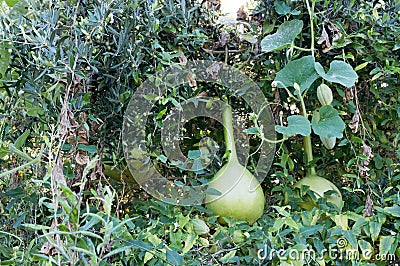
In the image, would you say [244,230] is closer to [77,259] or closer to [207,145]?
[207,145]

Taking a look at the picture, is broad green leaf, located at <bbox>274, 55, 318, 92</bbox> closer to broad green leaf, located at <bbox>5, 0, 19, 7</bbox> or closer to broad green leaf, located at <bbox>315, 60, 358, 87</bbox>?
broad green leaf, located at <bbox>315, 60, 358, 87</bbox>

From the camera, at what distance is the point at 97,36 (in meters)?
0.63

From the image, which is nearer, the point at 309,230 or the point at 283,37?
the point at 309,230

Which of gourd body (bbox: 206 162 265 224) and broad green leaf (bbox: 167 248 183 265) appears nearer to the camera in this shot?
broad green leaf (bbox: 167 248 183 265)

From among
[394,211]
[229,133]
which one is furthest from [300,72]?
[394,211]

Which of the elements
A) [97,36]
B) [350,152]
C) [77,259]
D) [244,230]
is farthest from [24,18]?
[350,152]

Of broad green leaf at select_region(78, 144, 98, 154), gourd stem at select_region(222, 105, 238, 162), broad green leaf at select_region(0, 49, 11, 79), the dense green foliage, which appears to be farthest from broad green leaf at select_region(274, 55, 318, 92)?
broad green leaf at select_region(0, 49, 11, 79)

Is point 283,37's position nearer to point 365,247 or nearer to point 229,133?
point 229,133

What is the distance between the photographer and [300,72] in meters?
0.69

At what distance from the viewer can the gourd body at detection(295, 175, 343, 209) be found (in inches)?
28.5

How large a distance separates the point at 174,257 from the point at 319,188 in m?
0.32

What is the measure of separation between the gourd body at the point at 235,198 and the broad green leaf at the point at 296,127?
0.43ft

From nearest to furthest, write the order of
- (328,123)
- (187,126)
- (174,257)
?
(174,257) → (328,123) → (187,126)

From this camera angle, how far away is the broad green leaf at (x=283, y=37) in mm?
707
